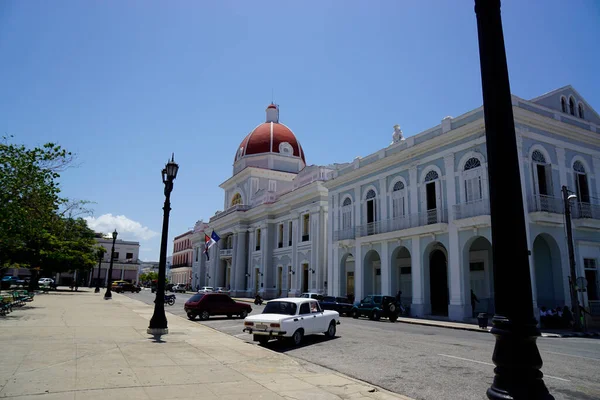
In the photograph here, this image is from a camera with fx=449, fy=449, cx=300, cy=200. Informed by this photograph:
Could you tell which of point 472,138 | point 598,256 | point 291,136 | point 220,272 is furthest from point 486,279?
point 220,272

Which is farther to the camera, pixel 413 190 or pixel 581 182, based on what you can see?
pixel 413 190

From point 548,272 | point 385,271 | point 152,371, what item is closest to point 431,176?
point 385,271

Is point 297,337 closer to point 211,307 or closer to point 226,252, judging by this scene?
point 211,307

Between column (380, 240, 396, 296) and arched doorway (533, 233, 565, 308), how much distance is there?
8273 millimetres

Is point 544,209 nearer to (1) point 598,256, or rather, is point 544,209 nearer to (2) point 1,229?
(1) point 598,256

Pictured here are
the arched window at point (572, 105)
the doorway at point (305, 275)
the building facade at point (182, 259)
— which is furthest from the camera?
the building facade at point (182, 259)

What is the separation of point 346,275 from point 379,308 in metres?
10.4

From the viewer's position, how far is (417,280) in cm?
2595

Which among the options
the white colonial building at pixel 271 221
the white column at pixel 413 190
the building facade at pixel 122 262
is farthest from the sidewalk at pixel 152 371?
the building facade at pixel 122 262

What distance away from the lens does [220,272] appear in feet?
189

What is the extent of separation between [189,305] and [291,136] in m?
36.1

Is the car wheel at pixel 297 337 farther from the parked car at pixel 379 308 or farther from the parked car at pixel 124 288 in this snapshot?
the parked car at pixel 124 288

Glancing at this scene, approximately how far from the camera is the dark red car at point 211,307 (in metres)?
21.8

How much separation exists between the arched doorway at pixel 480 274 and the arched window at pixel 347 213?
9.27 meters
